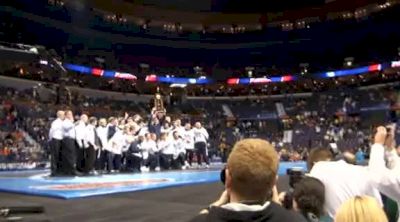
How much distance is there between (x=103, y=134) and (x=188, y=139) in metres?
4.22

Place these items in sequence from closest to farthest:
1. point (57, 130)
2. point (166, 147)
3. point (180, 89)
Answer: point (57, 130), point (166, 147), point (180, 89)

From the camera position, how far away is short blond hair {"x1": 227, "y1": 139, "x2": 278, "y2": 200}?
6.01ft

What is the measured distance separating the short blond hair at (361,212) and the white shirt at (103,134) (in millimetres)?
12051

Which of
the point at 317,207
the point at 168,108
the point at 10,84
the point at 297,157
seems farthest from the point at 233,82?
the point at 317,207

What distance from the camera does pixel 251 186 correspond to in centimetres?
184

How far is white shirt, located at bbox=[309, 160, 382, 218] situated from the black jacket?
143cm

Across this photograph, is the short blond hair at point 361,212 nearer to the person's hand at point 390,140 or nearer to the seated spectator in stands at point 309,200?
the seated spectator in stands at point 309,200

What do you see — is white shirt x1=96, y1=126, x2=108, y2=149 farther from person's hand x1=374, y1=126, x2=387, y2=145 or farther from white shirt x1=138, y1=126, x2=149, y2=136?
person's hand x1=374, y1=126, x2=387, y2=145

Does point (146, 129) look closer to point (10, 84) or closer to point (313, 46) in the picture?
point (10, 84)

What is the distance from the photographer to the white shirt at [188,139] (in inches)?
671

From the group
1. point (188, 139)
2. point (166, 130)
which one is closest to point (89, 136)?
point (166, 130)

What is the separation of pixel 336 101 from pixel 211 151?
1682cm

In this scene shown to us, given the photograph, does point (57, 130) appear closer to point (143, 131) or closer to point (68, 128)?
point (68, 128)

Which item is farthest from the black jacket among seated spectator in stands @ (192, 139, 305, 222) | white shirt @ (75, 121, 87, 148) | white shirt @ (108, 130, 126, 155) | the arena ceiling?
the arena ceiling
